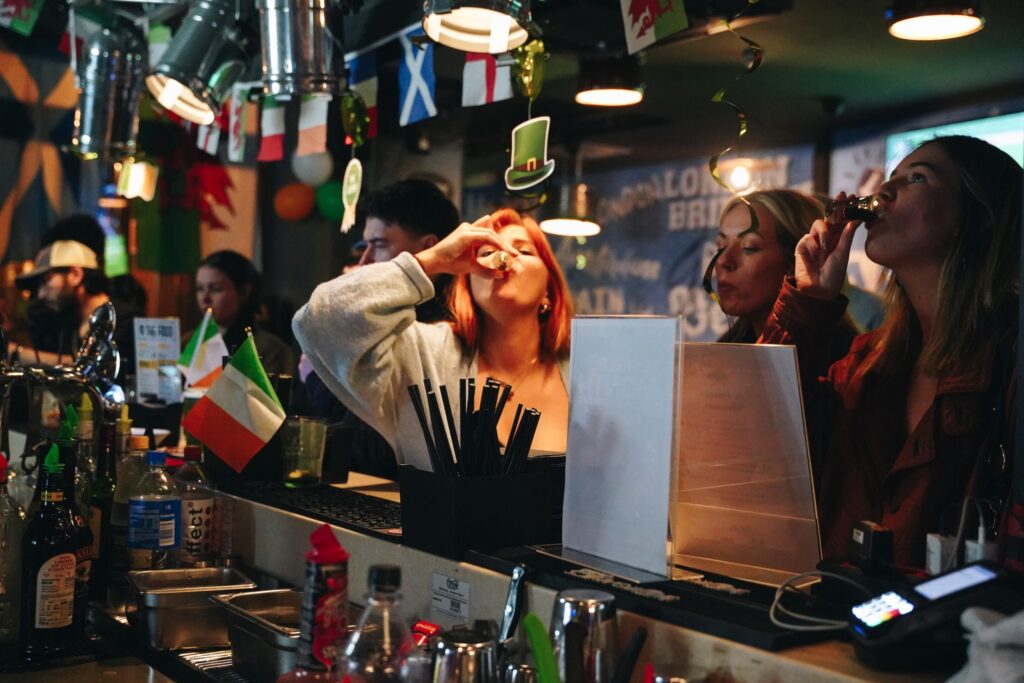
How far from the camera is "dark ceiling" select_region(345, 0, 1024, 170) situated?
3.82 m

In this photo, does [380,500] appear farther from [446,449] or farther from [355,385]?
[446,449]

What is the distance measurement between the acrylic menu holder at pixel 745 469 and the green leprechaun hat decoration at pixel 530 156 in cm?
77

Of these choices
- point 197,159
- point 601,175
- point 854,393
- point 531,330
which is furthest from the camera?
point 601,175

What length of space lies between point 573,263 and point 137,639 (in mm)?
5574

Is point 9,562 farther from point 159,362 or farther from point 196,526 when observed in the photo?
point 159,362

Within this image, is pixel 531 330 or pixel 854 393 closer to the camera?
pixel 854 393

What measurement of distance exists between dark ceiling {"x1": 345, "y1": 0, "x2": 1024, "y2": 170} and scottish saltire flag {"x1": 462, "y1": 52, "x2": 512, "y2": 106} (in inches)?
28.0

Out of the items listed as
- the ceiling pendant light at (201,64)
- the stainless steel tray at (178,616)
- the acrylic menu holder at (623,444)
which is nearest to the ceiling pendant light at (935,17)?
the ceiling pendant light at (201,64)

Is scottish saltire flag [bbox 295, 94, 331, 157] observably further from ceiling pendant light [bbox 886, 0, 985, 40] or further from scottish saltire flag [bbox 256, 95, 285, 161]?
ceiling pendant light [bbox 886, 0, 985, 40]

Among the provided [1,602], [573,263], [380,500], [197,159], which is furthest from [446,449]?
[573,263]

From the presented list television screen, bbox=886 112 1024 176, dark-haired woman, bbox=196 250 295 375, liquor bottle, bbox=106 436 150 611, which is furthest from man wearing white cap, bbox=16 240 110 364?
television screen, bbox=886 112 1024 176

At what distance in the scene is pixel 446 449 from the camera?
4.51ft

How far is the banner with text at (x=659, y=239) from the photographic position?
236 inches

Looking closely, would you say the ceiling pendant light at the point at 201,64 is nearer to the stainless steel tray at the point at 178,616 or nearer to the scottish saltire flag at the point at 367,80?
the scottish saltire flag at the point at 367,80
